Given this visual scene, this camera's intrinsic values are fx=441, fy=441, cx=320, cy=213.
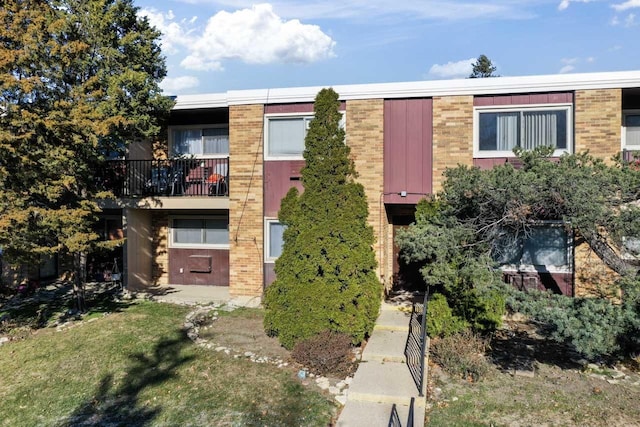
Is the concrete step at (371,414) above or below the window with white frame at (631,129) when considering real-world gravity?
below

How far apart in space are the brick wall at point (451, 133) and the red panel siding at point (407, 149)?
14cm

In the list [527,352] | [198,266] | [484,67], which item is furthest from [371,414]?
[484,67]

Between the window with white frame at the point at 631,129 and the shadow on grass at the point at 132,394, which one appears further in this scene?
the window with white frame at the point at 631,129

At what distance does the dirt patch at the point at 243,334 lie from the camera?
7777 mm

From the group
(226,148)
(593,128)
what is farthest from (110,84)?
(593,128)

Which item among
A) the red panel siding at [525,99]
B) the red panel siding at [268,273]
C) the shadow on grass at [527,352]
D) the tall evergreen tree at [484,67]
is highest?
the tall evergreen tree at [484,67]

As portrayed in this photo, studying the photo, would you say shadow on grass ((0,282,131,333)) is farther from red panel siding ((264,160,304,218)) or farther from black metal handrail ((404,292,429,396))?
black metal handrail ((404,292,429,396))

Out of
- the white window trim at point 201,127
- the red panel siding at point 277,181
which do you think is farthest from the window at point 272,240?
the white window trim at point 201,127

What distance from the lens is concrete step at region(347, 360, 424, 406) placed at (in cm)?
595

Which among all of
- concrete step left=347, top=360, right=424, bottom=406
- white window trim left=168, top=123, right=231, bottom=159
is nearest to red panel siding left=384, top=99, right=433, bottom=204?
concrete step left=347, top=360, right=424, bottom=406

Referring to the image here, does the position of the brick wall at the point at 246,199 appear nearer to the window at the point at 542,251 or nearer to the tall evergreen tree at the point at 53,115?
the tall evergreen tree at the point at 53,115

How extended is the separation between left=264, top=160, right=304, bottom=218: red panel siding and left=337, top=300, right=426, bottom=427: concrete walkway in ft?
13.8

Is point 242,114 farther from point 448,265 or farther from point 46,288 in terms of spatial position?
point 46,288

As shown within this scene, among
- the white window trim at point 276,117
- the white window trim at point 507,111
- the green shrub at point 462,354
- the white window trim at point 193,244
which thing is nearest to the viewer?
the green shrub at point 462,354
